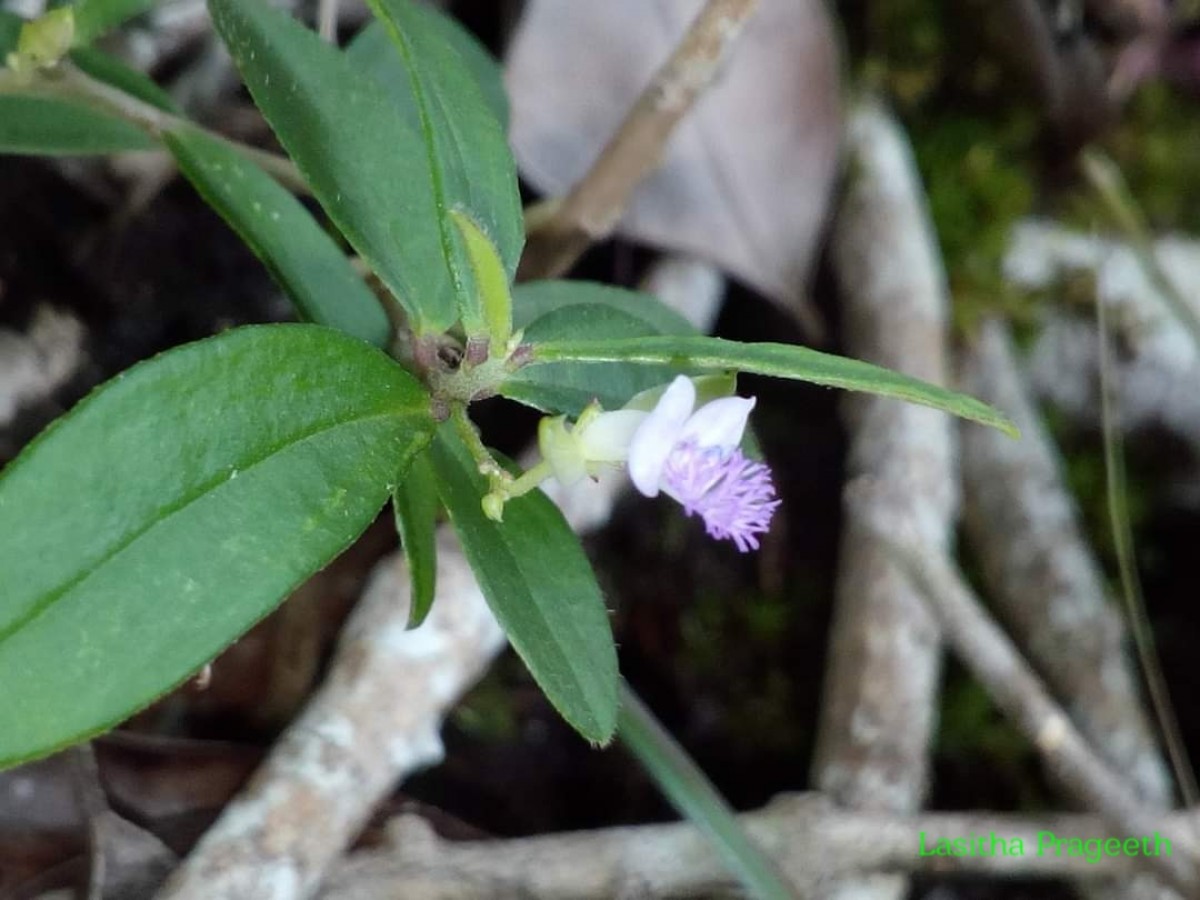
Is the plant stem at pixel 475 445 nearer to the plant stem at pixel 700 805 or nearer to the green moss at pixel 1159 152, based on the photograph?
the plant stem at pixel 700 805

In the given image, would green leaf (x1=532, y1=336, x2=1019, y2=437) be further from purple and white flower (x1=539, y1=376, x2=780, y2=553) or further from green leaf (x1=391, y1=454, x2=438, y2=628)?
green leaf (x1=391, y1=454, x2=438, y2=628)

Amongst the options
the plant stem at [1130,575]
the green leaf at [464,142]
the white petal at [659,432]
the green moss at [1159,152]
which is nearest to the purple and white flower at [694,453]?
the white petal at [659,432]

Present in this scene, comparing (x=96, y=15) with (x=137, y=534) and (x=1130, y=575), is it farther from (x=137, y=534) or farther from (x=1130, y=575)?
(x=1130, y=575)

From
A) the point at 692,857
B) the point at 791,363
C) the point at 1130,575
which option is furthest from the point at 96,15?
the point at 1130,575

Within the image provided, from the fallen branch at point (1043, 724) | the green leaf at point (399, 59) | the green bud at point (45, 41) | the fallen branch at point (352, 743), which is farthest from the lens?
the fallen branch at point (1043, 724)

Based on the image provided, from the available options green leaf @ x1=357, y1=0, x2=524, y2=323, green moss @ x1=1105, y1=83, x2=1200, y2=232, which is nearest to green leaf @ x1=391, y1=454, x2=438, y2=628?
green leaf @ x1=357, y1=0, x2=524, y2=323

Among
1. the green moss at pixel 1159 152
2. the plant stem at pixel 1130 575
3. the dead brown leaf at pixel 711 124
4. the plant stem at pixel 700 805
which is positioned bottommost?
the plant stem at pixel 1130 575
